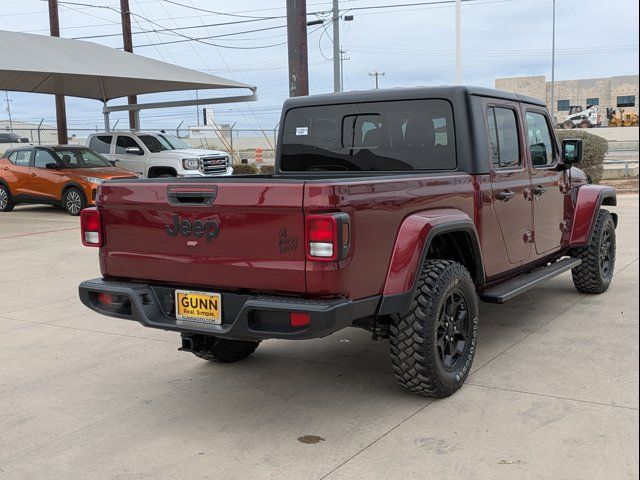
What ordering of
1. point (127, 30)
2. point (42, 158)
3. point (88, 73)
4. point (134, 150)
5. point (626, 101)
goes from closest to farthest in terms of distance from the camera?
point (42, 158) < point (88, 73) < point (134, 150) < point (127, 30) < point (626, 101)

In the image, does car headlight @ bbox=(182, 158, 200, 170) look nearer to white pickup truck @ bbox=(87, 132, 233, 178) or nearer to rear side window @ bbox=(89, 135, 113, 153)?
white pickup truck @ bbox=(87, 132, 233, 178)

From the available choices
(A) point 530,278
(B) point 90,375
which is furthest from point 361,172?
(B) point 90,375

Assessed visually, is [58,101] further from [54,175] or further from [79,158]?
[54,175]

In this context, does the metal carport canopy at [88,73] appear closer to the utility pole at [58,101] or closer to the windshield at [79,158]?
the utility pole at [58,101]

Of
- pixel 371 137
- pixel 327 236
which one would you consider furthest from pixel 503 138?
pixel 327 236

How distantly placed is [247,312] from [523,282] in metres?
2.53

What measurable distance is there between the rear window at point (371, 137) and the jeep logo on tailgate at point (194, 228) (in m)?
1.65

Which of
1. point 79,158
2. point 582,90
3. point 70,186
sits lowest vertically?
point 70,186

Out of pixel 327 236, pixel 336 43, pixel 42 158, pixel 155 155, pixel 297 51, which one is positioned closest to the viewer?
pixel 327 236

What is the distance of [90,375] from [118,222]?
1.31m

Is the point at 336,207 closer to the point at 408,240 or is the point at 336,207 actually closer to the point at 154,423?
the point at 408,240

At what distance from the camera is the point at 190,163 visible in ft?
55.4

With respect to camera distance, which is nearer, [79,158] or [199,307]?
[199,307]

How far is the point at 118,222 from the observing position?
4129mm
